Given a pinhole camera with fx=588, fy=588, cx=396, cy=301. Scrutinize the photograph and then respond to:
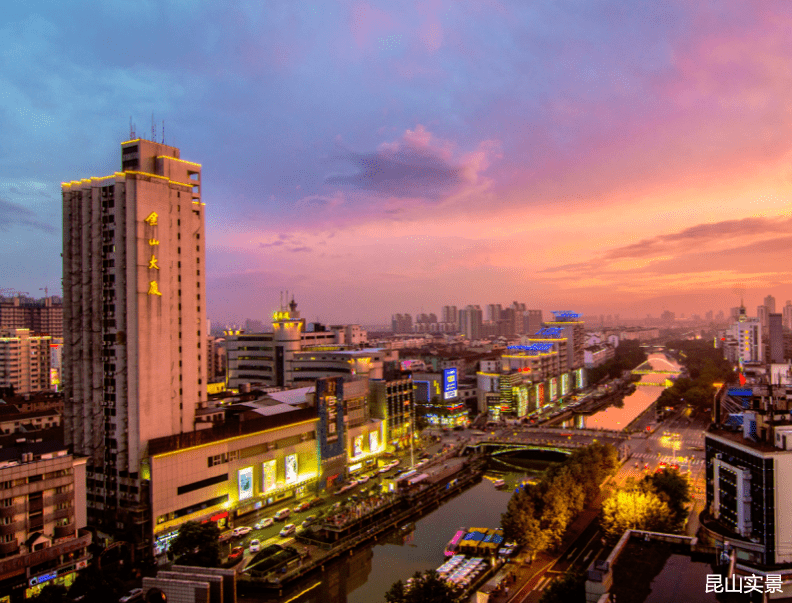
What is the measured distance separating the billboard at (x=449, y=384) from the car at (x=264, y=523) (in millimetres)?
21231

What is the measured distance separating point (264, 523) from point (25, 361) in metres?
31.5

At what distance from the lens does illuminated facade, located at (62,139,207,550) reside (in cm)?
1791

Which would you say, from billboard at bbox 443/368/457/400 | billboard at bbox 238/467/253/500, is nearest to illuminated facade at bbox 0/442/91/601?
billboard at bbox 238/467/253/500

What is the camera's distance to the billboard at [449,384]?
130 ft

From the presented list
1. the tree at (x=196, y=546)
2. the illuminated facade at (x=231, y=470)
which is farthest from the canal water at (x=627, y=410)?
the tree at (x=196, y=546)

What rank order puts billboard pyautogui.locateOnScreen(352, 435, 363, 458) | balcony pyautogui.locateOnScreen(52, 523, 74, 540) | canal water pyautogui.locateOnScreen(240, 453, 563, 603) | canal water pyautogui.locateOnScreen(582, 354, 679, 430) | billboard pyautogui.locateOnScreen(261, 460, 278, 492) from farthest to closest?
canal water pyautogui.locateOnScreen(582, 354, 679, 430) < billboard pyautogui.locateOnScreen(352, 435, 363, 458) < billboard pyautogui.locateOnScreen(261, 460, 278, 492) < canal water pyautogui.locateOnScreen(240, 453, 563, 603) < balcony pyautogui.locateOnScreen(52, 523, 74, 540)

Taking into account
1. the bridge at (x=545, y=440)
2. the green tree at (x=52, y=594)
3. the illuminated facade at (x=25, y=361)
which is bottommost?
the bridge at (x=545, y=440)

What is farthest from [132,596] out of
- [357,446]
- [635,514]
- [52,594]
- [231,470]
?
[357,446]

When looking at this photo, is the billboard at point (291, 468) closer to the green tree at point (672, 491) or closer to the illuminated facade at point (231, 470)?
the illuminated facade at point (231, 470)

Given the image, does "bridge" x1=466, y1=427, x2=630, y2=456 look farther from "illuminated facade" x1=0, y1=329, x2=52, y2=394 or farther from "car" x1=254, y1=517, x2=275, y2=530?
"illuminated facade" x1=0, y1=329, x2=52, y2=394

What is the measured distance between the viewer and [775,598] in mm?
10703

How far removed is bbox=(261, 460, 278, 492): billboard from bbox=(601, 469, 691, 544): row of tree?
36.6 ft

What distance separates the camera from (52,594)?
12969mm


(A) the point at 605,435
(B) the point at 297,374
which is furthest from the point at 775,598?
(B) the point at 297,374
